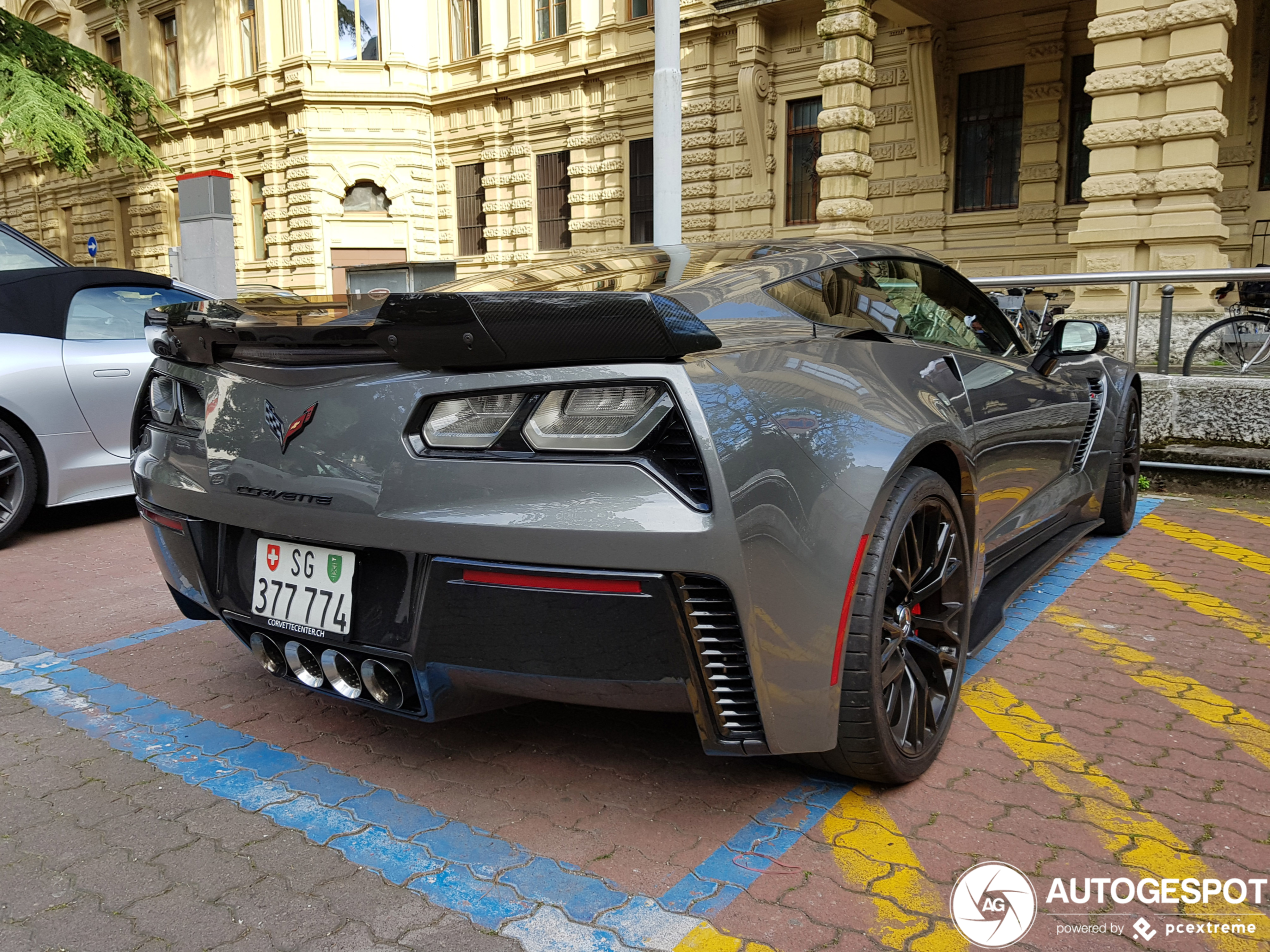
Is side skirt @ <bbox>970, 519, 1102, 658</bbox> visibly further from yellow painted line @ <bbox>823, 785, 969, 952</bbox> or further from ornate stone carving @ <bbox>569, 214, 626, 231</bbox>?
ornate stone carving @ <bbox>569, 214, 626, 231</bbox>

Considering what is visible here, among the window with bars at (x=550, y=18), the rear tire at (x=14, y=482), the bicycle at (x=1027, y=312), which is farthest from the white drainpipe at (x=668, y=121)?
the window with bars at (x=550, y=18)

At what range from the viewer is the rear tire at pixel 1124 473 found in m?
4.75

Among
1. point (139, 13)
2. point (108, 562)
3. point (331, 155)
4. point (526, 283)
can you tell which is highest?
point (139, 13)

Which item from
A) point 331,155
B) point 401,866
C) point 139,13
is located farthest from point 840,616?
point 139,13

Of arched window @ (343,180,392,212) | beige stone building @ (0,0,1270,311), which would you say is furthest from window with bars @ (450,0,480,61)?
arched window @ (343,180,392,212)

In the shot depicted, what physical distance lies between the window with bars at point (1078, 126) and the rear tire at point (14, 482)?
1485 centimetres

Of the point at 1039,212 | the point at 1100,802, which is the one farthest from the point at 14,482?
the point at 1039,212

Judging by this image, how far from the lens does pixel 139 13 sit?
2912cm

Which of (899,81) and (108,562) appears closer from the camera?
(108,562)

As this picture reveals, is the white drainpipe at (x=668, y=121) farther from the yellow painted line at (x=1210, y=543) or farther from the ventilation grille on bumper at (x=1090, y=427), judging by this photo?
the ventilation grille on bumper at (x=1090, y=427)

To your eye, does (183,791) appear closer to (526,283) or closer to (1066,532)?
(526,283)

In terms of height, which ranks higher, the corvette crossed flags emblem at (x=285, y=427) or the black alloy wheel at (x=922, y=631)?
the corvette crossed flags emblem at (x=285, y=427)

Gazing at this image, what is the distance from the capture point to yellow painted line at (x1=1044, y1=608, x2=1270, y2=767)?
2.67 metres

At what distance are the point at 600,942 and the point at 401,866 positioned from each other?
0.49m
